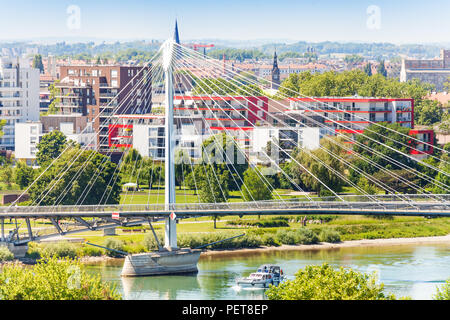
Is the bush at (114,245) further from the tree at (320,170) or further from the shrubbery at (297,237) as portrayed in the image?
the tree at (320,170)

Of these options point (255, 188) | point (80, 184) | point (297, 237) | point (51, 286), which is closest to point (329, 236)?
point (297, 237)

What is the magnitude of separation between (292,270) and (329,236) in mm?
5873

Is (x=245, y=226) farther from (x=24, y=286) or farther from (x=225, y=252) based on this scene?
(x=24, y=286)

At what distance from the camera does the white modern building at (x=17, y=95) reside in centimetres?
5573

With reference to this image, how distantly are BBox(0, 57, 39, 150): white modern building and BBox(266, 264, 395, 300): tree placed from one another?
126 ft

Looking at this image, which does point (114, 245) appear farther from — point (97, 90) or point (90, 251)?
point (97, 90)

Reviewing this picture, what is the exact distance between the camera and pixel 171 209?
27.4m

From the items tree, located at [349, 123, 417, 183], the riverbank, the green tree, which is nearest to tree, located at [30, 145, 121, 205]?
the riverbank

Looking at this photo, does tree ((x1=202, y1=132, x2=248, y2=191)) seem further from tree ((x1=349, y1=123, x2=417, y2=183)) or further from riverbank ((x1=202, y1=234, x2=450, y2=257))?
riverbank ((x1=202, y1=234, x2=450, y2=257))

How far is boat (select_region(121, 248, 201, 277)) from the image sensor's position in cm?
2702

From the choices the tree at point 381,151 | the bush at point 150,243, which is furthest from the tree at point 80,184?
the tree at point 381,151

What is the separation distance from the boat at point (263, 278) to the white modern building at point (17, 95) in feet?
103

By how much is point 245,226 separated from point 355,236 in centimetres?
374
